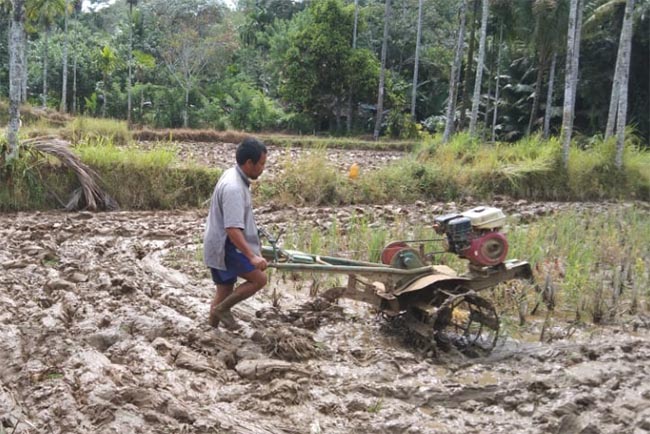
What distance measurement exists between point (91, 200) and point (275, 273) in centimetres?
400

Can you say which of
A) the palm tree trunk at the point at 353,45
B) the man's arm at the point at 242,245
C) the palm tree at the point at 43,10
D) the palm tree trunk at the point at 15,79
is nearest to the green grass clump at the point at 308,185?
the palm tree trunk at the point at 15,79

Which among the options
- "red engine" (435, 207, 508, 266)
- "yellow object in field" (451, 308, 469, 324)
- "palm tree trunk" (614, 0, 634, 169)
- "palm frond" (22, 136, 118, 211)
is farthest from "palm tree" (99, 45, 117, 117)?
"red engine" (435, 207, 508, 266)

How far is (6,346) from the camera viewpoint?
3.72 metres

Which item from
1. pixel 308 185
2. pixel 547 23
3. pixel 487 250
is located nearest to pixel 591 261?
pixel 487 250

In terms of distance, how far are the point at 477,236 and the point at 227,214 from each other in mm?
1662

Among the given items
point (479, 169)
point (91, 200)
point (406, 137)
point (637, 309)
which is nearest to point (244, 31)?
point (406, 137)

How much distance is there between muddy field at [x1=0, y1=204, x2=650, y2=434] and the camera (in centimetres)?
315

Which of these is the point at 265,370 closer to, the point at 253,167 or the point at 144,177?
the point at 253,167

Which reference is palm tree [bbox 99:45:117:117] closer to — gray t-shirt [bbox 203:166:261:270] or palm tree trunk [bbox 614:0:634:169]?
palm tree trunk [bbox 614:0:634:169]

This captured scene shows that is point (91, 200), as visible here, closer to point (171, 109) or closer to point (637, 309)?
point (637, 309)

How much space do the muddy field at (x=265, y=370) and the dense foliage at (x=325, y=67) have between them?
17937 mm

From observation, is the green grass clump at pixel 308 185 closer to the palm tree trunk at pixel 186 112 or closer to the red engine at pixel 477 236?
the red engine at pixel 477 236

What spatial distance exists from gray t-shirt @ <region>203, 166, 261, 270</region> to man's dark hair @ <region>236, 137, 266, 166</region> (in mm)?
84

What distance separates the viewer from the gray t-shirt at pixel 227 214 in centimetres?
396
